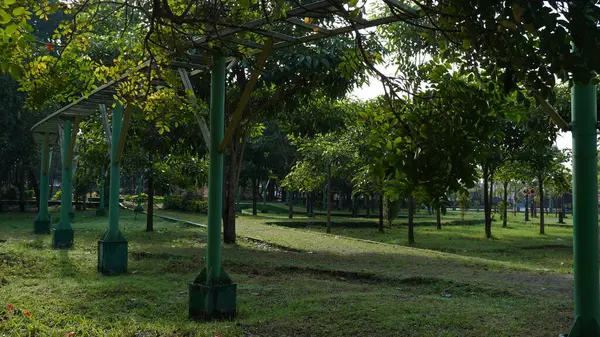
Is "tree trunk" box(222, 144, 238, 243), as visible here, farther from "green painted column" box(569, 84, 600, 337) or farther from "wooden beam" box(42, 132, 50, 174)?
"green painted column" box(569, 84, 600, 337)

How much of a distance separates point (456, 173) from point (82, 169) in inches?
732

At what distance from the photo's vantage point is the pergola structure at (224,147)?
12.3 ft

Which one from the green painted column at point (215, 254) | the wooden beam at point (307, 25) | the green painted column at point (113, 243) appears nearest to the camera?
the wooden beam at point (307, 25)

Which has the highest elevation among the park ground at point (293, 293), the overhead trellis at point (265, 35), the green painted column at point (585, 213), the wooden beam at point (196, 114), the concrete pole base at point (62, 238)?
the overhead trellis at point (265, 35)

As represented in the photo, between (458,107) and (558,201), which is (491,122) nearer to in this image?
(458,107)

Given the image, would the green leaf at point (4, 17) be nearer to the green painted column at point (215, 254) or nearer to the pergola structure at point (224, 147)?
the pergola structure at point (224, 147)

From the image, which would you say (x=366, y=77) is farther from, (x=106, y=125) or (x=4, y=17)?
(x=106, y=125)

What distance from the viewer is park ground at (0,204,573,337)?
5.96m

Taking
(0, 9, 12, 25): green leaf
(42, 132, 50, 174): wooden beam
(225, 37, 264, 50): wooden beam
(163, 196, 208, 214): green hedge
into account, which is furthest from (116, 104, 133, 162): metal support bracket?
(163, 196, 208, 214): green hedge

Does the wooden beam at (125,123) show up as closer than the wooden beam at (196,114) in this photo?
No

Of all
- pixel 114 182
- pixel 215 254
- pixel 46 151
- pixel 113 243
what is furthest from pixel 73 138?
pixel 215 254

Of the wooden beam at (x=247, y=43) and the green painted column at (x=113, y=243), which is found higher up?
the wooden beam at (x=247, y=43)

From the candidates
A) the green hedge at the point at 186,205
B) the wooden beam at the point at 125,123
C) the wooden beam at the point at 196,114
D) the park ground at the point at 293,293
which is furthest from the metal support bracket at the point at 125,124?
the green hedge at the point at 186,205

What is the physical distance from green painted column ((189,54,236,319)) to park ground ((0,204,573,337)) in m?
0.22
